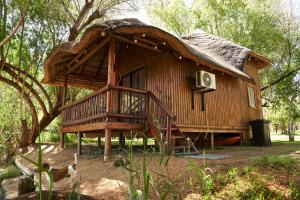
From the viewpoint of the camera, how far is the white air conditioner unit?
33.0 ft

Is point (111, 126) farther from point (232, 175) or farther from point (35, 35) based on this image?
point (35, 35)

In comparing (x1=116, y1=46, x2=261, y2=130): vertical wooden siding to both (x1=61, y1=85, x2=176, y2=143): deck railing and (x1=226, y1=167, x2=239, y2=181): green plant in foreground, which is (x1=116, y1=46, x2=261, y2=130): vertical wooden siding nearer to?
(x1=61, y1=85, x2=176, y2=143): deck railing

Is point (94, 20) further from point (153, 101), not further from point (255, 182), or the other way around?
point (255, 182)

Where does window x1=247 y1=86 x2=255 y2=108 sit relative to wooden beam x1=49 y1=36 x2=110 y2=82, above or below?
below

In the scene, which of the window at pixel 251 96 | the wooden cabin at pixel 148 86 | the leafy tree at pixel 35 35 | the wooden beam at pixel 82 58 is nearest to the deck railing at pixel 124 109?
the wooden cabin at pixel 148 86

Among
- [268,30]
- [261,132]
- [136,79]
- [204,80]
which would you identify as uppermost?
[268,30]

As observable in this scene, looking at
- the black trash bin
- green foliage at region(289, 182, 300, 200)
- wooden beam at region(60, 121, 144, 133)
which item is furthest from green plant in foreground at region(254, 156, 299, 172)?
the black trash bin

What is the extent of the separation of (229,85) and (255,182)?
8.78 m

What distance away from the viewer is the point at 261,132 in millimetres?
12562

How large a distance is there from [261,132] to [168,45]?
6.46 meters

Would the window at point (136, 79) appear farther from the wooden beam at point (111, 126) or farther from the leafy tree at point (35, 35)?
the leafy tree at point (35, 35)

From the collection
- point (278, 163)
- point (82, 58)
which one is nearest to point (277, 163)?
point (278, 163)

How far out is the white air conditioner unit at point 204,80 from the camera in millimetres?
10068

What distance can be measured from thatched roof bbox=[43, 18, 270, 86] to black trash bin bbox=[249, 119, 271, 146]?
7.01ft
